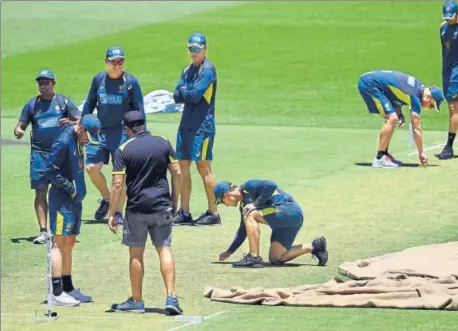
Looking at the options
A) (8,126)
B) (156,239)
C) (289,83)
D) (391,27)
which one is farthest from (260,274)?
(391,27)

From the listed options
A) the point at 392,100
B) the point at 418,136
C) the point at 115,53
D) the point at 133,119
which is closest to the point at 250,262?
the point at 133,119

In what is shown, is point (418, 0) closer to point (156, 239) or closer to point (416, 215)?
point (416, 215)

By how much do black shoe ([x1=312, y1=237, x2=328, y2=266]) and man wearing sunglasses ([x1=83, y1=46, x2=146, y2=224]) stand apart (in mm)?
3214

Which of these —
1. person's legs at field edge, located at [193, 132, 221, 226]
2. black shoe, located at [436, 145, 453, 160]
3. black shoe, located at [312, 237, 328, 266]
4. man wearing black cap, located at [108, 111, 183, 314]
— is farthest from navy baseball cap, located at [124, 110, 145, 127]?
black shoe, located at [436, 145, 453, 160]

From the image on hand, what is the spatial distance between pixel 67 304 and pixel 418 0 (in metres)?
30.6

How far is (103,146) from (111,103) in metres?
0.60

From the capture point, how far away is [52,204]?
50.6 feet

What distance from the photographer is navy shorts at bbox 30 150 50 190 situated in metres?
18.0

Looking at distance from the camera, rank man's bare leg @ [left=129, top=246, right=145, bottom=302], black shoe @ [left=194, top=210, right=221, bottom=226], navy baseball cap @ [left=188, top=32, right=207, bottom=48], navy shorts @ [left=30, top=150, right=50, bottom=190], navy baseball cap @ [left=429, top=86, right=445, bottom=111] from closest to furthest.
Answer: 1. man's bare leg @ [left=129, top=246, right=145, bottom=302]
2. navy shorts @ [left=30, top=150, right=50, bottom=190]
3. navy baseball cap @ [left=188, top=32, right=207, bottom=48]
4. black shoe @ [left=194, top=210, right=221, bottom=226]
5. navy baseball cap @ [left=429, top=86, right=445, bottom=111]

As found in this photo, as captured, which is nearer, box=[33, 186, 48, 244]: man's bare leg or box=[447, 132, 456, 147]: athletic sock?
box=[33, 186, 48, 244]: man's bare leg

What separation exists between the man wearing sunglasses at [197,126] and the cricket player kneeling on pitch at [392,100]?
13.2ft

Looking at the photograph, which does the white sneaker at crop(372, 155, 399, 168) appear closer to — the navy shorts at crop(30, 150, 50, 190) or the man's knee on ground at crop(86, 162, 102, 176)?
the man's knee on ground at crop(86, 162, 102, 176)

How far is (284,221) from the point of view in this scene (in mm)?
16453

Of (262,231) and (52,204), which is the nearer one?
(52,204)
